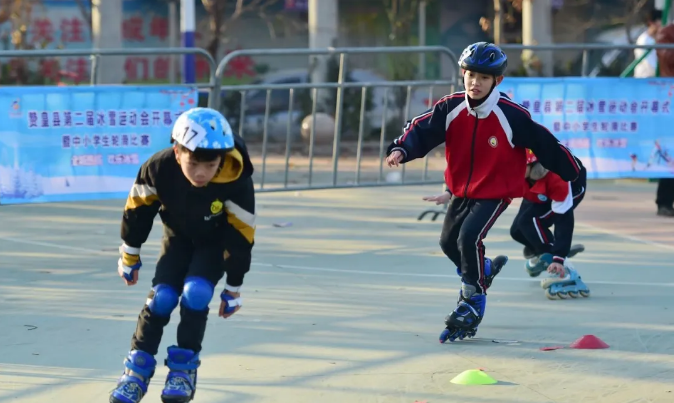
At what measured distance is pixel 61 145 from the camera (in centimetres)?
874

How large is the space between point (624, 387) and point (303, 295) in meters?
2.66

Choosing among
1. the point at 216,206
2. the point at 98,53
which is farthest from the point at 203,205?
the point at 98,53

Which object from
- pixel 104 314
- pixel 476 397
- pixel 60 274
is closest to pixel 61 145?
pixel 60 274

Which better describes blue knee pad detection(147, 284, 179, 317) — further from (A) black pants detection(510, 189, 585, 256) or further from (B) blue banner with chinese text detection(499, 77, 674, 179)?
(B) blue banner with chinese text detection(499, 77, 674, 179)

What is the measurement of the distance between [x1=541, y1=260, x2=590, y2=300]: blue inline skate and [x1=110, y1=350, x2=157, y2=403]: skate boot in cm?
332

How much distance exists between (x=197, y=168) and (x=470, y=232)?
2078 mm

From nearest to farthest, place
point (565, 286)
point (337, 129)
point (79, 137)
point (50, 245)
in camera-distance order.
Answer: point (565, 286), point (79, 137), point (50, 245), point (337, 129)

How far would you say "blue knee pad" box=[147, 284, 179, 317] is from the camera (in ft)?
14.8

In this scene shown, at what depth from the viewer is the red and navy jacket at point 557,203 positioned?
6.92 m

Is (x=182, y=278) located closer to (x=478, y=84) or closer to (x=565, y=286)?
(x=478, y=84)

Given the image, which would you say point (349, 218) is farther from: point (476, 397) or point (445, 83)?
point (476, 397)

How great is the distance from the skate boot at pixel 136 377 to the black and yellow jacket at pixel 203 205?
1.59 feet

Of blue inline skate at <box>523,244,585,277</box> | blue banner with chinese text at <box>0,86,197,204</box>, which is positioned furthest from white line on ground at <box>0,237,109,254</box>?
blue inline skate at <box>523,244,585,277</box>

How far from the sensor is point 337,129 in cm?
1040
